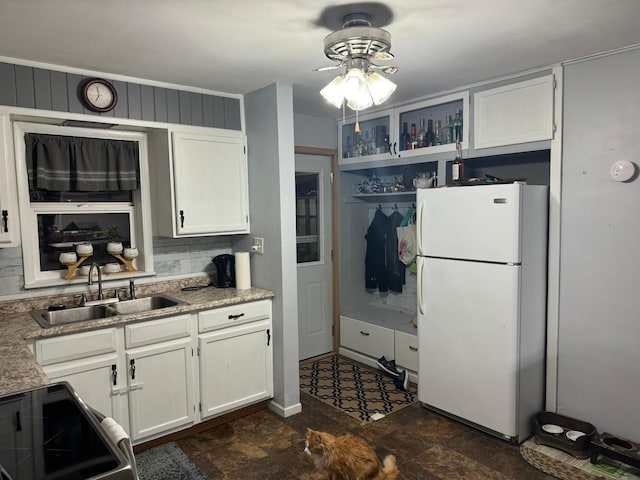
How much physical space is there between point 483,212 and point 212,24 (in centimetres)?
184

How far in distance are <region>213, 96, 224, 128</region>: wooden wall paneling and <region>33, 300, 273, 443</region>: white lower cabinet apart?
1.31 m

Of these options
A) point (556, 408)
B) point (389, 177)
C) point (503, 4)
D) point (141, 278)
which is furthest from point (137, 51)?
point (556, 408)

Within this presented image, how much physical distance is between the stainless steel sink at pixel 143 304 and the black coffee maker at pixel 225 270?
0.43 metres

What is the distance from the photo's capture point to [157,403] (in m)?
2.84

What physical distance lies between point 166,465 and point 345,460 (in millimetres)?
1161

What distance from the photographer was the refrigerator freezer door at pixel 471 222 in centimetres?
271

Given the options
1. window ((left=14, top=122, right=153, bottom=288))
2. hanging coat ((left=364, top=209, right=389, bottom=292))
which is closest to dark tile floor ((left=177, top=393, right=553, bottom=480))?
window ((left=14, top=122, right=153, bottom=288))

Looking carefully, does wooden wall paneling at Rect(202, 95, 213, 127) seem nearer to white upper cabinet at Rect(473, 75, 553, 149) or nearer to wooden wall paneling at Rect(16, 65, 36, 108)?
wooden wall paneling at Rect(16, 65, 36, 108)

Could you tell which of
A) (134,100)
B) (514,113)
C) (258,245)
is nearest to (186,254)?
(258,245)

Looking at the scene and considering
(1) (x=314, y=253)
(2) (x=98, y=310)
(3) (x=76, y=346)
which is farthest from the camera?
(1) (x=314, y=253)

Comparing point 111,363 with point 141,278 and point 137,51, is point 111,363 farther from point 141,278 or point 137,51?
point 137,51

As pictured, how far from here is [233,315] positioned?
3.13m

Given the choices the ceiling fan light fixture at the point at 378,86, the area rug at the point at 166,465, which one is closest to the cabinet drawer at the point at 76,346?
the area rug at the point at 166,465

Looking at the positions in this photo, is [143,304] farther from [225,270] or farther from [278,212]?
[278,212]
